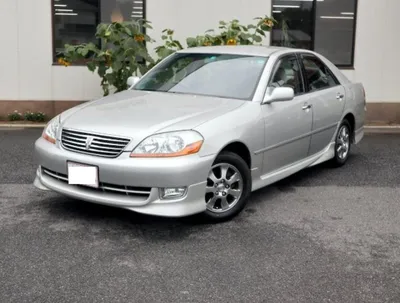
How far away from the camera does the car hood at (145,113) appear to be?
4574 mm

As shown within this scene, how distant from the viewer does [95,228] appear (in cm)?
467

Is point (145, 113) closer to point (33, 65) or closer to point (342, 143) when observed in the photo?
point (342, 143)

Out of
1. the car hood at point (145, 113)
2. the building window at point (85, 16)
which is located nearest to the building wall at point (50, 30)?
the building window at point (85, 16)

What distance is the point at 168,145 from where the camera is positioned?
443 centimetres

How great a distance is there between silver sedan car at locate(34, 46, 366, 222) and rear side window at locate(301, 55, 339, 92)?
2cm

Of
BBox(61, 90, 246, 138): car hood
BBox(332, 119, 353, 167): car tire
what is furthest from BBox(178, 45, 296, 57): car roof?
BBox(332, 119, 353, 167): car tire

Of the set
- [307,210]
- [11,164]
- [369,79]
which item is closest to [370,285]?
[307,210]

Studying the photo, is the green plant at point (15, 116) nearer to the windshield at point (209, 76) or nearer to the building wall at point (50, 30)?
the building wall at point (50, 30)

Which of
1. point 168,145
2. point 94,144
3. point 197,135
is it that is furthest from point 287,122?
point 94,144

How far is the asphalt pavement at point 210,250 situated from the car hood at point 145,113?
815 mm

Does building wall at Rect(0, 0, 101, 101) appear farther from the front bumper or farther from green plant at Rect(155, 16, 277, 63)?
the front bumper

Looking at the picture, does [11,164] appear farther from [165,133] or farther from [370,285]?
[370,285]

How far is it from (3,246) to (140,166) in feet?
3.82

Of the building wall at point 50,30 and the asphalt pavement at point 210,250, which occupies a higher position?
the building wall at point 50,30
